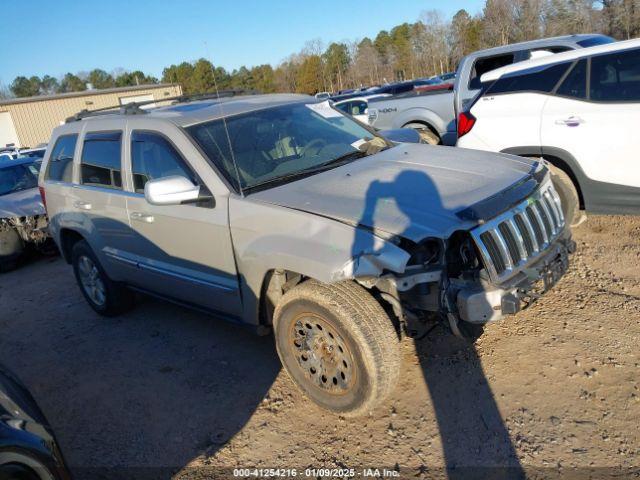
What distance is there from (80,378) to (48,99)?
39977 millimetres

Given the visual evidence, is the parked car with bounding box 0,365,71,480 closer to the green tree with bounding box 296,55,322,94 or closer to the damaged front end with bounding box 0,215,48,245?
the damaged front end with bounding box 0,215,48,245

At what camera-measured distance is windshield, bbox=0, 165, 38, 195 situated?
9328 millimetres

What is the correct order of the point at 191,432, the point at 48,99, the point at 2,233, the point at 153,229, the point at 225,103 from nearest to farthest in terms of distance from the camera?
1. the point at 191,432
2. the point at 153,229
3. the point at 225,103
4. the point at 2,233
5. the point at 48,99

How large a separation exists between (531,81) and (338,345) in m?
3.86

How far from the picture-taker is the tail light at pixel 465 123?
582 centimetres

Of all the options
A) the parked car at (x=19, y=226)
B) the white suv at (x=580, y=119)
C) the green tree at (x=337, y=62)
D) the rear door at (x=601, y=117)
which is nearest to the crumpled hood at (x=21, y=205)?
the parked car at (x=19, y=226)

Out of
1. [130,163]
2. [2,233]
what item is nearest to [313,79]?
[2,233]

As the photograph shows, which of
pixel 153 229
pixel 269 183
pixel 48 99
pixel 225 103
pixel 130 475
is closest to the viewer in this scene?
pixel 130 475

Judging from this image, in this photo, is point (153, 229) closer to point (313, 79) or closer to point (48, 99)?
point (48, 99)

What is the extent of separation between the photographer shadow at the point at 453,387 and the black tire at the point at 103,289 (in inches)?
121

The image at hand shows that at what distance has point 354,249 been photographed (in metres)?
2.88

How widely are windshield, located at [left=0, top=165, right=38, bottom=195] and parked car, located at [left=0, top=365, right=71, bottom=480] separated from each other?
792cm

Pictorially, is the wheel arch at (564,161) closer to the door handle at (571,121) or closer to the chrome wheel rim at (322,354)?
the door handle at (571,121)

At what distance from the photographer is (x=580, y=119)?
197 inches
